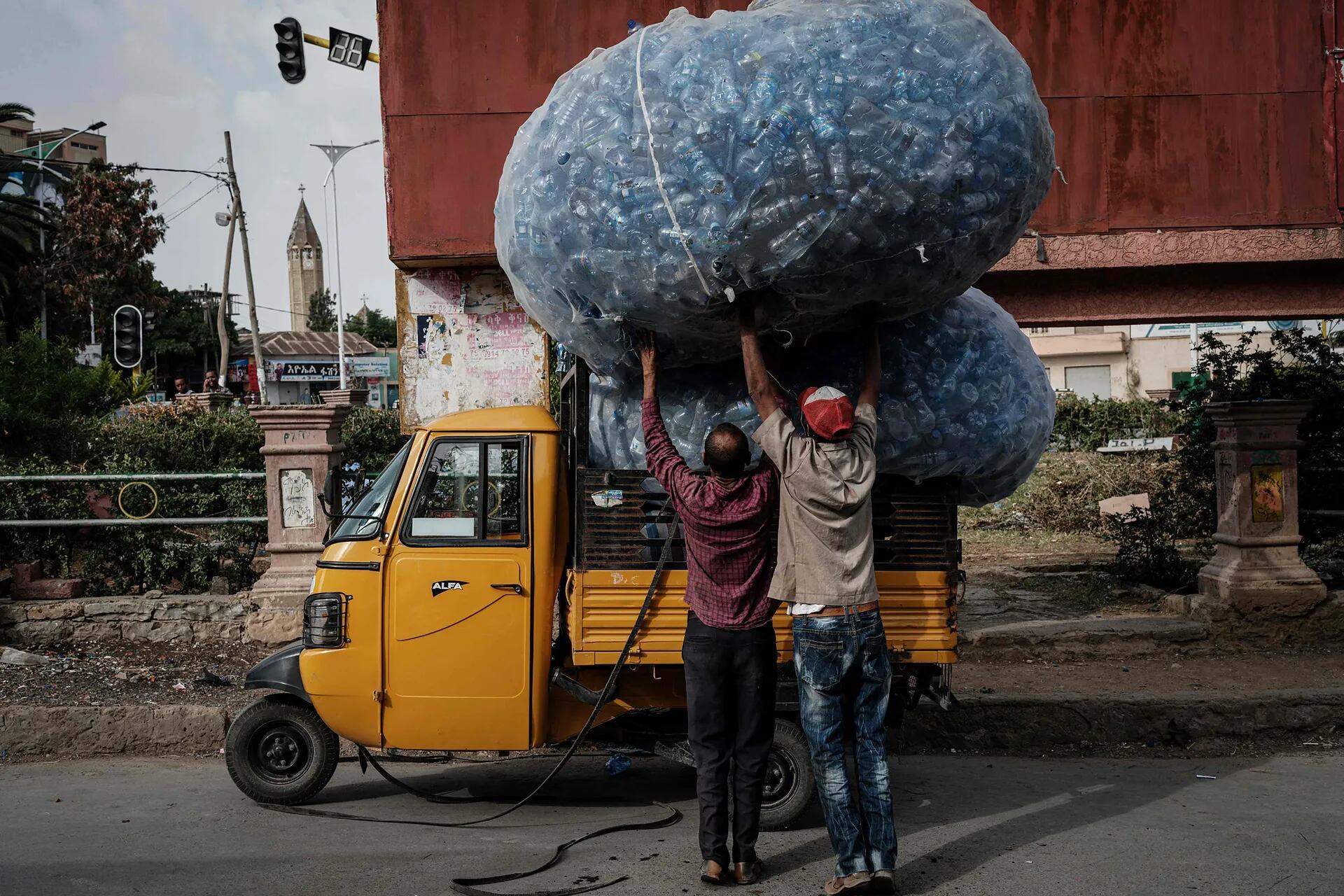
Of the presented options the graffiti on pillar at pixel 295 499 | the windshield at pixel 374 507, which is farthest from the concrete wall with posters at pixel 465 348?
the windshield at pixel 374 507

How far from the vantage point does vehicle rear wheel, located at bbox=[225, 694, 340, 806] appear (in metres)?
5.21

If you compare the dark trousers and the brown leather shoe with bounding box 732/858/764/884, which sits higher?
the dark trousers

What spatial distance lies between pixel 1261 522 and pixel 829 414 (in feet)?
18.8

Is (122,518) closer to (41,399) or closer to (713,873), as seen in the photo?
(41,399)

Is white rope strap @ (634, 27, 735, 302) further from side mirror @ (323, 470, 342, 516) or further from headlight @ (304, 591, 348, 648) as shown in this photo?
headlight @ (304, 591, 348, 648)

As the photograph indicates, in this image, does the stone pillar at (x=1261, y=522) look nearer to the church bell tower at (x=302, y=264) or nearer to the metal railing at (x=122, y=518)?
the metal railing at (x=122, y=518)

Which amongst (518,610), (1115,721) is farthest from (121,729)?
(1115,721)

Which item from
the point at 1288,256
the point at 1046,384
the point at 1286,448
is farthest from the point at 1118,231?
the point at 1046,384

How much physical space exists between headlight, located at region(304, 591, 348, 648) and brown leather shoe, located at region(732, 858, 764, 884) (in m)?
1.97

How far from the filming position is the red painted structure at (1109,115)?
9.23 m

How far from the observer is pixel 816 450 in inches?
161

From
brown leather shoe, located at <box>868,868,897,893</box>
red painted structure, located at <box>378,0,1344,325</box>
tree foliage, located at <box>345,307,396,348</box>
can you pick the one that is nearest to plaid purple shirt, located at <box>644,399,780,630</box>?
brown leather shoe, located at <box>868,868,897,893</box>

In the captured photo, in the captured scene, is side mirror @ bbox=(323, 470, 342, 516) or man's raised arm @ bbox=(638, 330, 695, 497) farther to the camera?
side mirror @ bbox=(323, 470, 342, 516)

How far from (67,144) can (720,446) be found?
7029 cm
